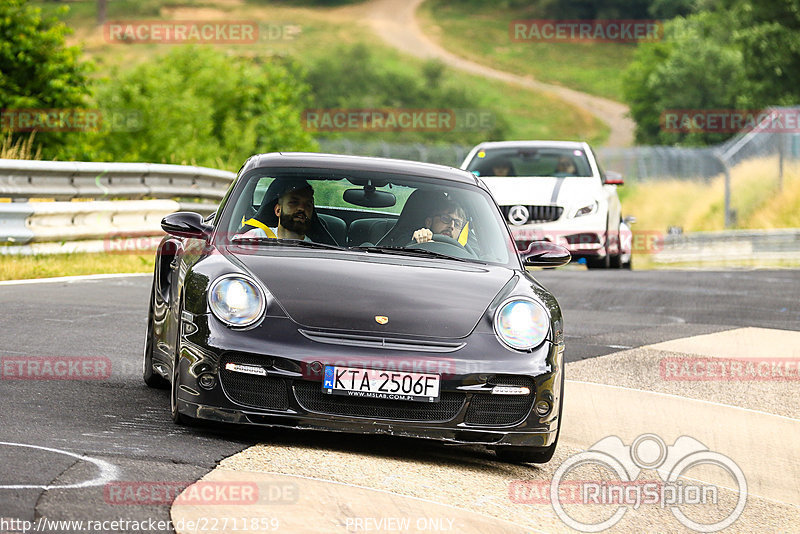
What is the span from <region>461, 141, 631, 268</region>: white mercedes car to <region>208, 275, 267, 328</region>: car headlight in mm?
9908

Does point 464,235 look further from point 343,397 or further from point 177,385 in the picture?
point 177,385

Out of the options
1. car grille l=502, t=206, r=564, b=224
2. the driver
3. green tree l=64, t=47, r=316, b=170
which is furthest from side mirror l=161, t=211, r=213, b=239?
green tree l=64, t=47, r=316, b=170

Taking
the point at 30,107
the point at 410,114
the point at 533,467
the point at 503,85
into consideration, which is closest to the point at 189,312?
the point at 533,467

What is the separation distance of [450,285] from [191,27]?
11825 cm

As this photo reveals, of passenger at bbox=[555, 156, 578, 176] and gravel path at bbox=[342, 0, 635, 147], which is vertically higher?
gravel path at bbox=[342, 0, 635, 147]

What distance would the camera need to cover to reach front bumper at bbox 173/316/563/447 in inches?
233

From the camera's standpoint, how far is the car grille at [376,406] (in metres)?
5.95

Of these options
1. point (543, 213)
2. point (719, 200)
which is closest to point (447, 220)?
point (543, 213)

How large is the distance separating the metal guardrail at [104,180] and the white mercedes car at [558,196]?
3.48m

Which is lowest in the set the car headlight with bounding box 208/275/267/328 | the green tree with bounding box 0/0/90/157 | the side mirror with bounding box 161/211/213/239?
the car headlight with bounding box 208/275/267/328

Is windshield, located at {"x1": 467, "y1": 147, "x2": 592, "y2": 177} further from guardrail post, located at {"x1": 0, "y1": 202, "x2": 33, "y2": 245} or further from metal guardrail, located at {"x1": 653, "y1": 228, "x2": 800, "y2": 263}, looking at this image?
metal guardrail, located at {"x1": 653, "y1": 228, "x2": 800, "y2": 263}

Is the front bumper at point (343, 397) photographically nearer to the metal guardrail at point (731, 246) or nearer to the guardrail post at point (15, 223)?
the guardrail post at point (15, 223)

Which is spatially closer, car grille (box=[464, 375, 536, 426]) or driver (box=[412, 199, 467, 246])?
car grille (box=[464, 375, 536, 426])

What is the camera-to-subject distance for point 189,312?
620 cm
